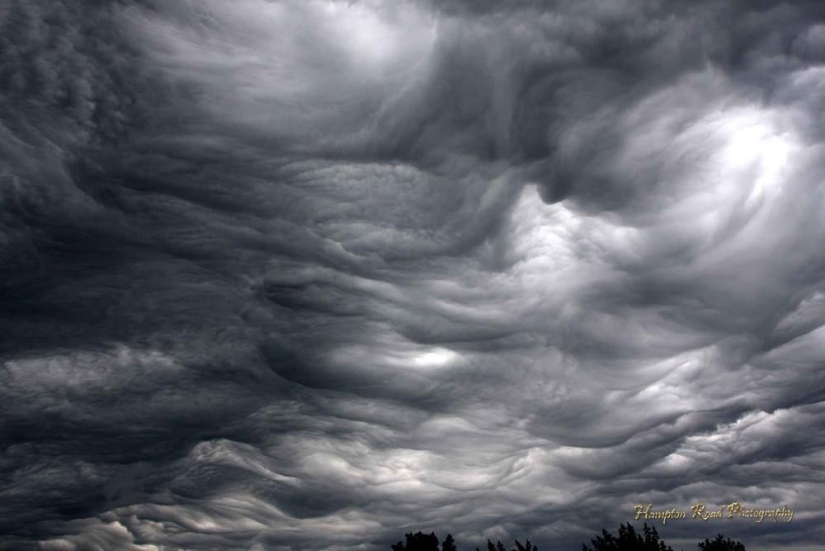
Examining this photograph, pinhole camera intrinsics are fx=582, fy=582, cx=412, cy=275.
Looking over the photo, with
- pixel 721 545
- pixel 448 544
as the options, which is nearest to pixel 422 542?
pixel 448 544

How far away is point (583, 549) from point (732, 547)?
1597cm

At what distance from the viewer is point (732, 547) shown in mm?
64375

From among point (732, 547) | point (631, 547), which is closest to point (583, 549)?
point (631, 547)

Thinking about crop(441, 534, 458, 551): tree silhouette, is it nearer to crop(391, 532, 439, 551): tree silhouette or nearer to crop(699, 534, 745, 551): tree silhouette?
crop(391, 532, 439, 551): tree silhouette

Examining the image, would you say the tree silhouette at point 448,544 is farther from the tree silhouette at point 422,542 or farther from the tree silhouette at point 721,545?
the tree silhouette at point 721,545

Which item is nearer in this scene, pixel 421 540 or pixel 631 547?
pixel 631 547

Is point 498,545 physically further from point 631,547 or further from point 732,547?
point 732,547

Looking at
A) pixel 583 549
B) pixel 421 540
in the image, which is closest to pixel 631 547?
pixel 583 549

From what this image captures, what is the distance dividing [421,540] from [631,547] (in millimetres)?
24244

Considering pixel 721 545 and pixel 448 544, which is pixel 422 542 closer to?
pixel 448 544

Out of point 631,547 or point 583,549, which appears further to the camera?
point 583,549

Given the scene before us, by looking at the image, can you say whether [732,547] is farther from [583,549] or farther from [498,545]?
[498,545]

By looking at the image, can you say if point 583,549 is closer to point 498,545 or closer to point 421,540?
point 498,545

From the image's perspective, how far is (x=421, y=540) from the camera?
71.2 metres
